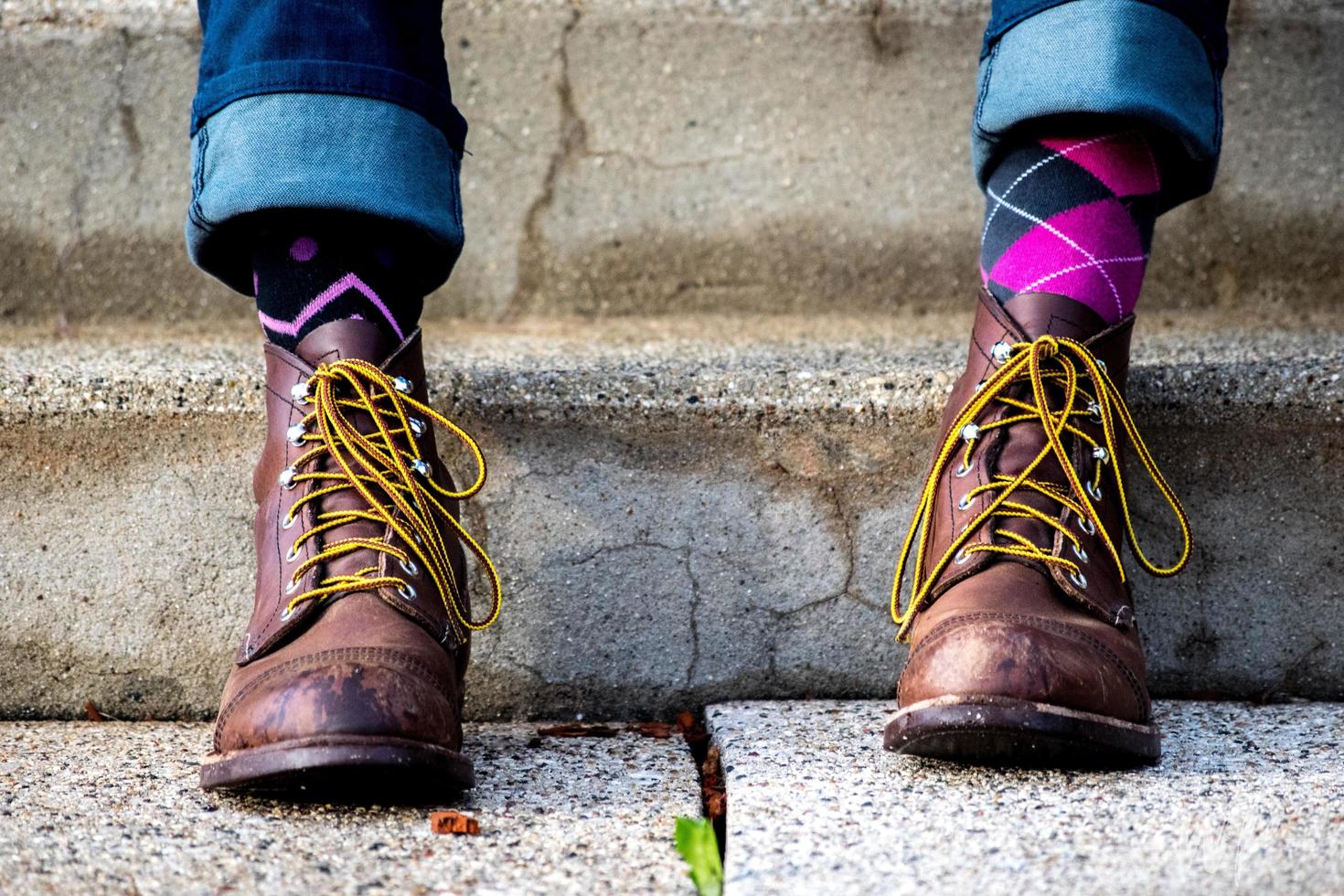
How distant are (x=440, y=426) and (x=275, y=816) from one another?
0.41m

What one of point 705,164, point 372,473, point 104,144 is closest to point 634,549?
point 372,473

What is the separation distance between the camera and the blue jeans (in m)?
0.91

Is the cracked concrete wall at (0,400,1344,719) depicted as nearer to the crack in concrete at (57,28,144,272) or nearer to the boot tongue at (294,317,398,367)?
the boot tongue at (294,317,398,367)

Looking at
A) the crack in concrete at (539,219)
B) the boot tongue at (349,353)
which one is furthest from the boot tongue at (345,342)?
the crack in concrete at (539,219)

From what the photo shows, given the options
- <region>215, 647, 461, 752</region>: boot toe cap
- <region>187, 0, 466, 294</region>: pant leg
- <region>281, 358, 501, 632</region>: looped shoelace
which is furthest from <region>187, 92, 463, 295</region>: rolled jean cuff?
<region>215, 647, 461, 752</region>: boot toe cap

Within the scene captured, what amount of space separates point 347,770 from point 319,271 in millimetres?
397

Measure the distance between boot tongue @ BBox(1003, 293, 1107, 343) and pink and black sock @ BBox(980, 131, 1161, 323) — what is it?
1 centimetres

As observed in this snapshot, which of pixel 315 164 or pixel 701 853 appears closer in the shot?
pixel 701 853

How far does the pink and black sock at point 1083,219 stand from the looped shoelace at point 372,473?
0.48 m

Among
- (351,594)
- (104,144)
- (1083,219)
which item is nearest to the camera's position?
(351,594)

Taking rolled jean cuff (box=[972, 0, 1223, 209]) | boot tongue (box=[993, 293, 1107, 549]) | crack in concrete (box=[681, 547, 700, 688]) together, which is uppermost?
rolled jean cuff (box=[972, 0, 1223, 209])

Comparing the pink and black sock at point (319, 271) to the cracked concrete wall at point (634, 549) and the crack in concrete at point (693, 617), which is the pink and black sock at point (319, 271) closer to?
the cracked concrete wall at point (634, 549)

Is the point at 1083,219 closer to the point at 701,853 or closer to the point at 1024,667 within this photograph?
the point at 1024,667

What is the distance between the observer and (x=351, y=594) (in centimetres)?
88
